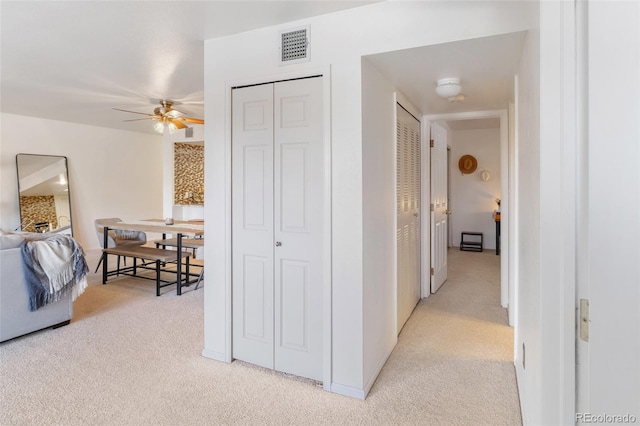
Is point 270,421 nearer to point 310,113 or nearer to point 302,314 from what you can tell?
point 302,314

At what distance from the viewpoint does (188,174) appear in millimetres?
7543

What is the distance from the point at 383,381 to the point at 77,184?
657cm

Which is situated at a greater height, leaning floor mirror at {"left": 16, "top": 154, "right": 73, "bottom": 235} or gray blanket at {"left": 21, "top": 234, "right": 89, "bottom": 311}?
leaning floor mirror at {"left": 16, "top": 154, "right": 73, "bottom": 235}

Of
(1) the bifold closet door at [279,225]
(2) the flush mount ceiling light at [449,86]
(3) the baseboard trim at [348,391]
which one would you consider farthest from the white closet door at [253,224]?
(2) the flush mount ceiling light at [449,86]

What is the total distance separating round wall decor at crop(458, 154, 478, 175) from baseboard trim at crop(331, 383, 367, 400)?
597cm

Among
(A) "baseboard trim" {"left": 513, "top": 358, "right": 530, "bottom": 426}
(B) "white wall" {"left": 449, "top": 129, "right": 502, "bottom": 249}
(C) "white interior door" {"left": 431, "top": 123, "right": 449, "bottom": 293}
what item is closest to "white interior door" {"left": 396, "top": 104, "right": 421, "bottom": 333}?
(C) "white interior door" {"left": 431, "top": 123, "right": 449, "bottom": 293}

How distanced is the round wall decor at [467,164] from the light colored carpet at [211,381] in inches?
167

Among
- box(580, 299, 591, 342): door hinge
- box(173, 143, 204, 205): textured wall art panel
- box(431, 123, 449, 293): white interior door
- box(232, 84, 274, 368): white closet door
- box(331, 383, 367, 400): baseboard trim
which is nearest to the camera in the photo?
box(580, 299, 591, 342): door hinge

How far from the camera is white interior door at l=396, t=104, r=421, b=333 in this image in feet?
10.00

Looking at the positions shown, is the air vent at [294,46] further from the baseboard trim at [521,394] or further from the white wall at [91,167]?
the white wall at [91,167]

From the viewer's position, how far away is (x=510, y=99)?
127 inches

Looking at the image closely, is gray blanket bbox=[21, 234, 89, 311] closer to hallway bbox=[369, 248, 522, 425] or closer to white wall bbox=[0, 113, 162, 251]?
hallway bbox=[369, 248, 522, 425]

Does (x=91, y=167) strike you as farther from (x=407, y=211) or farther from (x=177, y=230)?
(x=407, y=211)

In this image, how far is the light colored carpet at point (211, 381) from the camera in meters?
1.97
